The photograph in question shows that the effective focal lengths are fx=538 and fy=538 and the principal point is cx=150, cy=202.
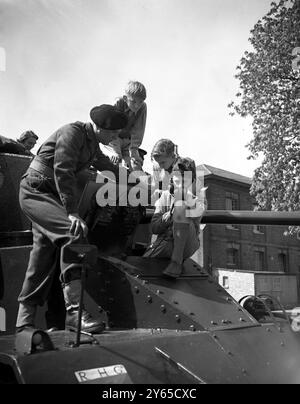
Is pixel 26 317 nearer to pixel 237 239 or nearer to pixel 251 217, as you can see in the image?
pixel 251 217

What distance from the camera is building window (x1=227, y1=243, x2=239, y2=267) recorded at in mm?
36812

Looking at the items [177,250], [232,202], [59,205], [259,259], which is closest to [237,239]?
[232,202]

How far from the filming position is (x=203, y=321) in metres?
3.45

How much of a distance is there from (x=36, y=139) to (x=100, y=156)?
2784mm

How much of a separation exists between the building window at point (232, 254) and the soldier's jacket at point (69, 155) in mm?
33220

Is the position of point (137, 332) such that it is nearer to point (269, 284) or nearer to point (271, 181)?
point (271, 181)

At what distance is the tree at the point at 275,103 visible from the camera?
62.4 ft

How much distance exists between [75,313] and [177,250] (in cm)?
97

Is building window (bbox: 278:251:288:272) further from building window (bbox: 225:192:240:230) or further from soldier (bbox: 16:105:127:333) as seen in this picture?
soldier (bbox: 16:105:127:333)

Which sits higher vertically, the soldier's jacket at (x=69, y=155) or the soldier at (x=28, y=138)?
the soldier at (x=28, y=138)

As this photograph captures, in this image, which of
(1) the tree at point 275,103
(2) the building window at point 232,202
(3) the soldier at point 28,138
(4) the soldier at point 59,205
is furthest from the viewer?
(2) the building window at point 232,202

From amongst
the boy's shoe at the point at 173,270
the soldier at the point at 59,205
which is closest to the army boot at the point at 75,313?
the soldier at the point at 59,205

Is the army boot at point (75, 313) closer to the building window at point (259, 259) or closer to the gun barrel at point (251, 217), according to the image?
the gun barrel at point (251, 217)

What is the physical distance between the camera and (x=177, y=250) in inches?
159
